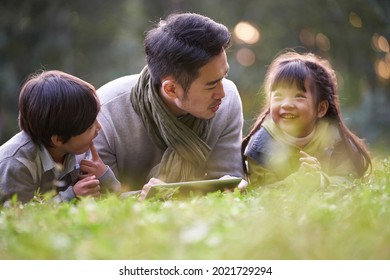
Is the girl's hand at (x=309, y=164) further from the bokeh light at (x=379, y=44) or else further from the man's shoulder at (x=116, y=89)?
the bokeh light at (x=379, y=44)

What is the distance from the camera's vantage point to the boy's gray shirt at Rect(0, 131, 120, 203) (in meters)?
4.00

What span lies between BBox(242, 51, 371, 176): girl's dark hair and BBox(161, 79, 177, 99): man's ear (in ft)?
2.15

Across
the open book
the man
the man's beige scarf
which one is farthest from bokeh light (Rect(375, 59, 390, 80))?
the open book

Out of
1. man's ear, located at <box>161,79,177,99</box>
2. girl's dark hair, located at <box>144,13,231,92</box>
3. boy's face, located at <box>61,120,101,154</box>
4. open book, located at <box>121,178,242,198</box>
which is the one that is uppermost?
girl's dark hair, located at <box>144,13,231,92</box>

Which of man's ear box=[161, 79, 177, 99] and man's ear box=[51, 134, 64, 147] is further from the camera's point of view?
man's ear box=[161, 79, 177, 99]

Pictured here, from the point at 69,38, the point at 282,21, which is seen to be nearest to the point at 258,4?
the point at 282,21

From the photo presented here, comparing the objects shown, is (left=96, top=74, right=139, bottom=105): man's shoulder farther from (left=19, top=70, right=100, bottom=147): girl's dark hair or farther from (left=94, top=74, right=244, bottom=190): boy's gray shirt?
(left=19, top=70, right=100, bottom=147): girl's dark hair

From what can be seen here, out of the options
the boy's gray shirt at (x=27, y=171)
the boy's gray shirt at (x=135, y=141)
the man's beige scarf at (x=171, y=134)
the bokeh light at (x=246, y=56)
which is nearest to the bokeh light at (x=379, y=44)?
the bokeh light at (x=246, y=56)

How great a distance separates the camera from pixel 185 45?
14.4 feet

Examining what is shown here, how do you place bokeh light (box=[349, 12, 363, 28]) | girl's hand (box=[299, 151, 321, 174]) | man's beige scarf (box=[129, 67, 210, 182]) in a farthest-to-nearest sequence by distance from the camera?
bokeh light (box=[349, 12, 363, 28]) → man's beige scarf (box=[129, 67, 210, 182]) → girl's hand (box=[299, 151, 321, 174])

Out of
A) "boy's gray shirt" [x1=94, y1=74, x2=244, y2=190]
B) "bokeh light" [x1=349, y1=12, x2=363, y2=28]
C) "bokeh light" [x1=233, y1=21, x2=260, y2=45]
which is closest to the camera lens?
"boy's gray shirt" [x1=94, y1=74, x2=244, y2=190]

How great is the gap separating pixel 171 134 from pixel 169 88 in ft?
0.98

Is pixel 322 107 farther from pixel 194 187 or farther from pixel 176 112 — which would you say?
pixel 194 187
